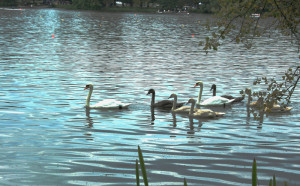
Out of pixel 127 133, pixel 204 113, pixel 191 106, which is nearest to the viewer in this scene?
pixel 127 133

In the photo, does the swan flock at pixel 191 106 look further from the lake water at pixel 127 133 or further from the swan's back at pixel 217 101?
the lake water at pixel 127 133

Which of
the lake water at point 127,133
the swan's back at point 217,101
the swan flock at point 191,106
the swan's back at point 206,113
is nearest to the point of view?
the lake water at point 127,133

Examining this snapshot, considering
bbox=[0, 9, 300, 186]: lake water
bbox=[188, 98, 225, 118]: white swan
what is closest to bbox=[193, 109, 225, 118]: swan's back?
bbox=[188, 98, 225, 118]: white swan

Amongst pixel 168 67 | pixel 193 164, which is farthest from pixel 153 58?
pixel 193 164

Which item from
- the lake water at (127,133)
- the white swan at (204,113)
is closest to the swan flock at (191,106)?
the white swan at (204,113)

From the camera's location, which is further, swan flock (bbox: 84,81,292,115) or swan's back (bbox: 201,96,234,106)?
swan's back (bbox: 201,96,234,106)

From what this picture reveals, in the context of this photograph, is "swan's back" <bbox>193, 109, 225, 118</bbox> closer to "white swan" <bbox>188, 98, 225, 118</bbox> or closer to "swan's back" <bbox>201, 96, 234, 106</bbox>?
"white swan" <bbox>188, 98, 225, 118</bbox>

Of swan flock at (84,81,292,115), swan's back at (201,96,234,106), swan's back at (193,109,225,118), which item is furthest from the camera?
swan's back at (201,96,234,106)

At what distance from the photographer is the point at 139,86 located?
914 inches

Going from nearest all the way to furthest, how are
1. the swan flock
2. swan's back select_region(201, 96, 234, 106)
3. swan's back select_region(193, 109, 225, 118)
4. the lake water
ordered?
1. the lake water
2. swan's back select_region(193, 109, 225, 118)
3. the swan flock
4. swan's back select_region(201, 96, 234, 106)

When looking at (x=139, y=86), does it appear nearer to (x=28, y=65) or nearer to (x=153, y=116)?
(x=153, y=116)

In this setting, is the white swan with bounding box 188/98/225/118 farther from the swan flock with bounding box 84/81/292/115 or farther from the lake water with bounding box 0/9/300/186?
the lake water with bounding box 0/9/300/186

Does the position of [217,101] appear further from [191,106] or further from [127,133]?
[127,133]

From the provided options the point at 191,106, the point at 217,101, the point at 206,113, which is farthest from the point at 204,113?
the point at 217,101
